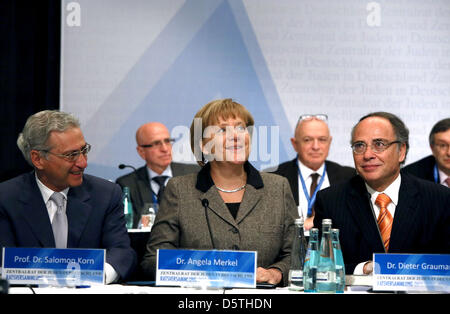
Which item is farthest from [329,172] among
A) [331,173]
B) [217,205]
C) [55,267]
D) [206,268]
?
[55,267]

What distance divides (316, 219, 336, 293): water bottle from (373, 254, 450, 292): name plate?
150 millimetres

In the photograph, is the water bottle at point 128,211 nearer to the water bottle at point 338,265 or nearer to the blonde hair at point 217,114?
the blonde hair at point 217,114

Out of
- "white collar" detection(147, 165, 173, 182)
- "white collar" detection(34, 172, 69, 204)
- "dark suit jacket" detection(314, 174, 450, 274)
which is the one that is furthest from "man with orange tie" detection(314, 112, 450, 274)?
"white collar" detection(147, 165, 173, 182)

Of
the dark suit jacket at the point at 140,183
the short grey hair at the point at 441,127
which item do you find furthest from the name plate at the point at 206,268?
the short grey hair at the point at 441,127

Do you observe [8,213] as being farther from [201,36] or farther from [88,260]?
[201,36]

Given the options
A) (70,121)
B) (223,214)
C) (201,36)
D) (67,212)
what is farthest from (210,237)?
(201,36)

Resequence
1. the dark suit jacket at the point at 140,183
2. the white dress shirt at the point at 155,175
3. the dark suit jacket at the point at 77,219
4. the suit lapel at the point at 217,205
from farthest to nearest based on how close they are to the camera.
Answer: the white dress shirt at the point at 155,175
the dark suit jacket at the point at 140,183
the suit lapel at the point at 217,205
the dark suit jacket at the point at 77,219

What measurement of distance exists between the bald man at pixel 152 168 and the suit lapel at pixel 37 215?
2.42 metres

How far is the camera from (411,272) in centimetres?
226

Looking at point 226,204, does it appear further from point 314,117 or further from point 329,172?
point 314,117

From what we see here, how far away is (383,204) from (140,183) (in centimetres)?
284

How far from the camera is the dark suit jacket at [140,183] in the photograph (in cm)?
532

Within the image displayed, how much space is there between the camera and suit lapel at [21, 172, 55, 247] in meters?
2.83

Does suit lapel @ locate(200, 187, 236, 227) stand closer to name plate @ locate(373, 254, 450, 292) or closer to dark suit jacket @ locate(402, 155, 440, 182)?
name plate @ locate(373, 254, 450, 292)
